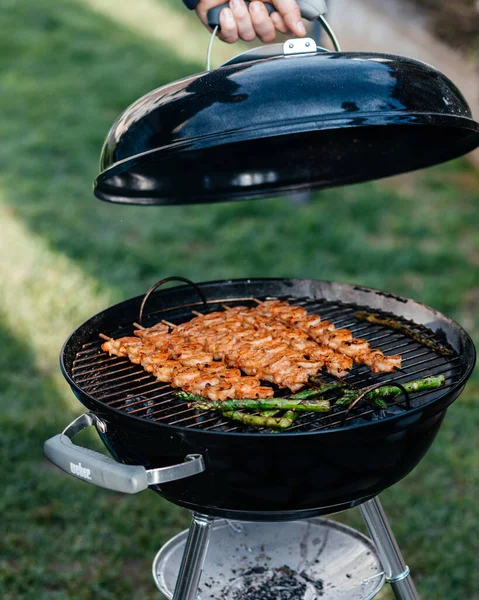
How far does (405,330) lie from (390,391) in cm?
61

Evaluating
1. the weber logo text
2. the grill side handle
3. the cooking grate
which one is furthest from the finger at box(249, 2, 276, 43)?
the weber logo text

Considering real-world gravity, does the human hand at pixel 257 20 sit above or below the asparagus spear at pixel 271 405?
above

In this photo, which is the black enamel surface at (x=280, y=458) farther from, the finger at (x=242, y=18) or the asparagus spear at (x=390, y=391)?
the finger at (x=242, y=18)

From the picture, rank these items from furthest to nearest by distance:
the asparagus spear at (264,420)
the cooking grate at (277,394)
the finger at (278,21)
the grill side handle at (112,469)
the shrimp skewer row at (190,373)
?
the finger at (278,21)
the shrimp skewer row at (190,373)
the cooking grate at (277,394)
the asparagus spear at (264,420)
the grill side handle at (112,469)

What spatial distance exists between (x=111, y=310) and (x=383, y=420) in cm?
147

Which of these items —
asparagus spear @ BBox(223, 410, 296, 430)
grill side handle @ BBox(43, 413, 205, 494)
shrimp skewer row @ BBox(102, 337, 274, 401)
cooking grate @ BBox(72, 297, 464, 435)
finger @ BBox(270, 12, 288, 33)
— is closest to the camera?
grill side handle @ BBox(43, 413, 205, 494)

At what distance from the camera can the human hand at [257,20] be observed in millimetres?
2691

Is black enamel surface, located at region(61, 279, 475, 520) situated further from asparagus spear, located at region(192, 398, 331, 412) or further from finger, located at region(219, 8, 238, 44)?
finger, located at region(219, 8, 238, 44)

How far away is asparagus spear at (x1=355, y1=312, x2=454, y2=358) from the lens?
2.88 metres

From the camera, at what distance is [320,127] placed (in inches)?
88.4

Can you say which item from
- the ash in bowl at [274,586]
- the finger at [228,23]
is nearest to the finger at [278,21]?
the finger at [228,23]

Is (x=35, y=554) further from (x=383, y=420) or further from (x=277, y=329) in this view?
(x=383, y=420)

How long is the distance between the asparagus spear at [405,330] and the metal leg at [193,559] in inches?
42.4

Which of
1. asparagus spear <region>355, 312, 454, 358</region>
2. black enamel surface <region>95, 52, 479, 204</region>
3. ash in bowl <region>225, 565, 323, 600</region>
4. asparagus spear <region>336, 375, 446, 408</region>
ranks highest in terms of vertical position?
black enamel surface <region>95, 52, 479, 204</region>
